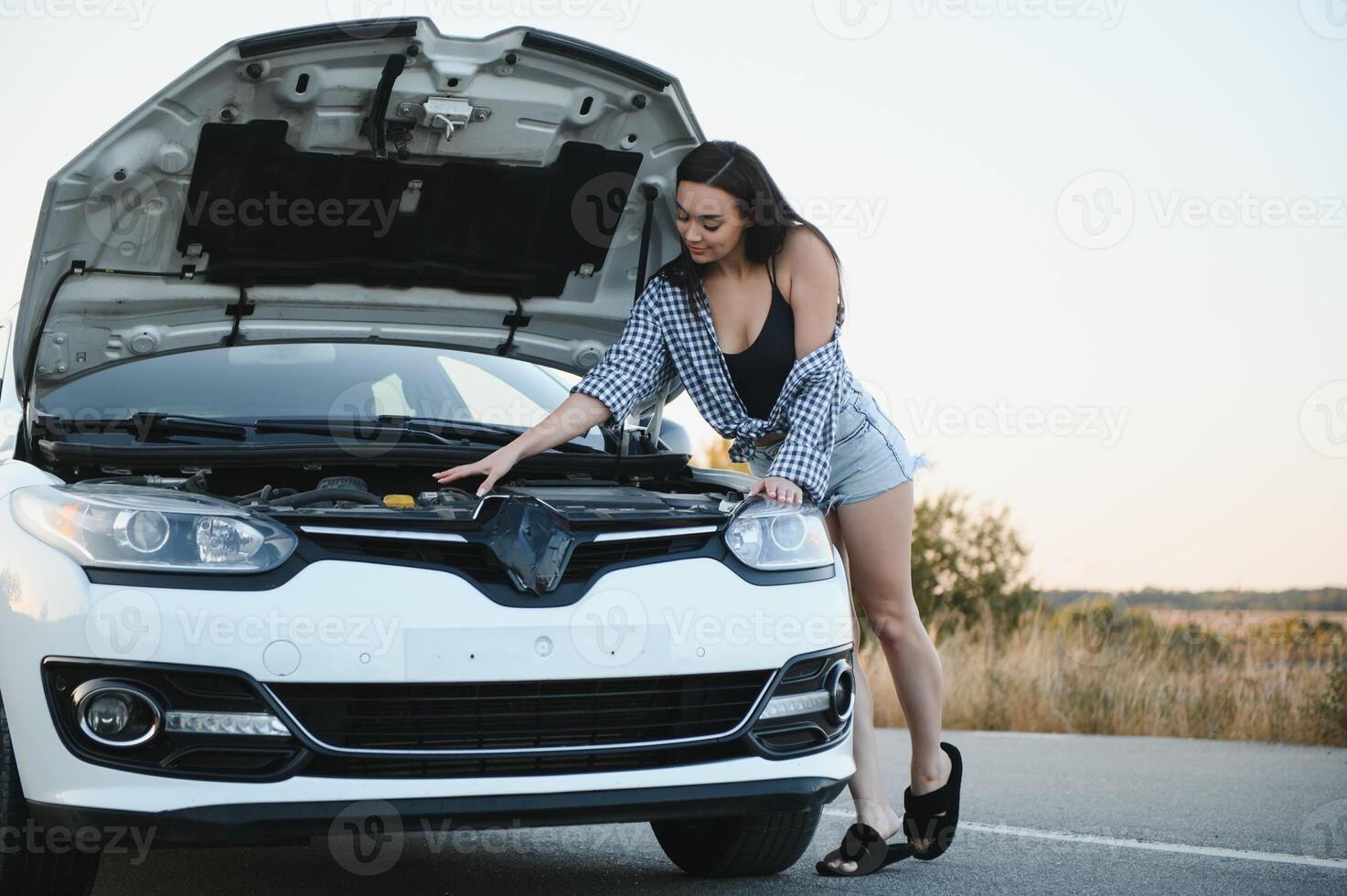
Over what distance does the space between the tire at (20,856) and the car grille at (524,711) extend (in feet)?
1.90

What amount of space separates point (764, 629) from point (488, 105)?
69.1 inches

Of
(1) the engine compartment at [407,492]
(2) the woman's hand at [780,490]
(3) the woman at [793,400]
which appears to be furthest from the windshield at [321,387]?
(2) the woman's hand at [780,490]

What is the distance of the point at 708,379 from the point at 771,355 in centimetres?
22

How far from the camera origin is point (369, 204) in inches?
165

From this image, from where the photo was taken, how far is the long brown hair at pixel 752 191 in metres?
3.71

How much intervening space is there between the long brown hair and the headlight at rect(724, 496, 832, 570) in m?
0.71

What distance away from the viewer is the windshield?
4.04 meters

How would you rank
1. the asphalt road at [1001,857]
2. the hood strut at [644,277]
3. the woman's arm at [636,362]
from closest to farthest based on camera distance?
the asphalt road at [1001,857]
the woman's arm at [636,362]
the hood strut at [644,277]

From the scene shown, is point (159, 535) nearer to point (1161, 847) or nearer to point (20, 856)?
point (20, 856)

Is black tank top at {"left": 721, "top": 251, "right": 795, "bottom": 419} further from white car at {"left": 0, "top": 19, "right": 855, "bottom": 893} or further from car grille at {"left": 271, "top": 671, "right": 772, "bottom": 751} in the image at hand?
car grille at {"left": 271, "top": 671, "right": 772, "bottom": 751}

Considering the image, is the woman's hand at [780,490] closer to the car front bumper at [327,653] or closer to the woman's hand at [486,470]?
the car front bumper at [327,653]

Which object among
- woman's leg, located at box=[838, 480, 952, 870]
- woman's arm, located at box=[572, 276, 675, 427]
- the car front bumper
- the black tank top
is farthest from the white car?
woman's leg, located at box=[838, 480, 952, 870]

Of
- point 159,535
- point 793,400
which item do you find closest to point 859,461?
point 793,400

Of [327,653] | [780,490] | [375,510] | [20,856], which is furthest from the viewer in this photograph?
[780,490]
